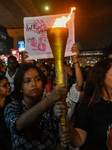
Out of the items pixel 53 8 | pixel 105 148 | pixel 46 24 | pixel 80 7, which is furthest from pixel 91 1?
pixel 105 148

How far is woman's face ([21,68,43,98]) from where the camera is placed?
1588mm

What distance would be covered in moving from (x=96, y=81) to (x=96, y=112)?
377 mm

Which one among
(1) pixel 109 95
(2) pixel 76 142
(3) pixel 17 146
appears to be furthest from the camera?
(1) pixel 109 95

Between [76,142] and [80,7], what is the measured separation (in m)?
8.29

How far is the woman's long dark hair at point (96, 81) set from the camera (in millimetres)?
1804

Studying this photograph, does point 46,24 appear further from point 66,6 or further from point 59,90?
point 66,6

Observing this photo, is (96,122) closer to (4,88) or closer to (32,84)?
(32,84)

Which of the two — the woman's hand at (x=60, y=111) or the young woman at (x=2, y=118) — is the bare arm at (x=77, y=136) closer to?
the woman's hand at (x=60, y=111)

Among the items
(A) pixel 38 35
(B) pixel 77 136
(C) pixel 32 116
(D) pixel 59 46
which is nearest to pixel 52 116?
(B) pixel 77 136

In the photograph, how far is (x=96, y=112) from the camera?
1667 mm

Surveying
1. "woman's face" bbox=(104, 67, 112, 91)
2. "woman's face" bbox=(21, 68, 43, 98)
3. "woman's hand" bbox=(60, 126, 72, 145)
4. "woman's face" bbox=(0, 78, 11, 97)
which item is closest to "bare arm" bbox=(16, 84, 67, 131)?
"woman's hand" bbox=(60, 126, 72, 145)

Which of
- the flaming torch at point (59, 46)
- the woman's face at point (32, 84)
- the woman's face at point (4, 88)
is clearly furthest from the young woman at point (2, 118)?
the flaming torch at point (59, 46)

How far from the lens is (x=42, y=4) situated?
804cm

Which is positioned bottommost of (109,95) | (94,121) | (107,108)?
(94,121)
